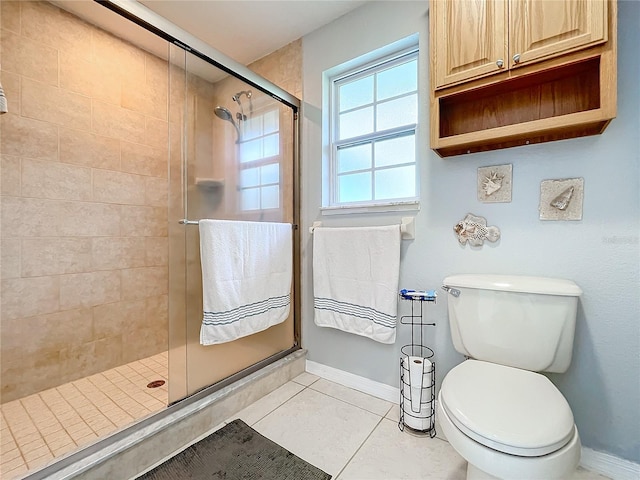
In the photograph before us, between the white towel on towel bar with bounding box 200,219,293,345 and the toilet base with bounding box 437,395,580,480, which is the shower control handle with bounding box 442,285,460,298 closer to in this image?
the toilet base with bounding box 437,395,580,480

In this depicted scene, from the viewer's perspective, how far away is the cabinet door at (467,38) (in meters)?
1.22

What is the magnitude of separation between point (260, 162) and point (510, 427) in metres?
1.71

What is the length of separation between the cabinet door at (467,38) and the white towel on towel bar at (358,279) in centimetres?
79

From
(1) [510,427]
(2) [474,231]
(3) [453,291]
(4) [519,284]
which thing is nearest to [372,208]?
(2) [474,231]

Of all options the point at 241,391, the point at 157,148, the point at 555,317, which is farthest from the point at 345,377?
the point at 157,148

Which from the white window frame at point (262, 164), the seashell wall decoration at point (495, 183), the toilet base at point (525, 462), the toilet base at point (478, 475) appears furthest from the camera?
the white window frame at point (262, 164)

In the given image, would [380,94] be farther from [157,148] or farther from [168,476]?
[168,476]

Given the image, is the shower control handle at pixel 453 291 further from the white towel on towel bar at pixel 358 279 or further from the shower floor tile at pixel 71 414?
the shower floor tile at pixel 71 414

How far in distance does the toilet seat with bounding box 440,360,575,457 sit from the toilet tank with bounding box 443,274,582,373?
3.9 inches

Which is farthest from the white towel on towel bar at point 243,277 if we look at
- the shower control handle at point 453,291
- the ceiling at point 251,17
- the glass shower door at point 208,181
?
the ceiling at point 251,17

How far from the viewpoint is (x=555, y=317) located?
1.16 meters

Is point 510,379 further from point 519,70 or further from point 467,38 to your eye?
point 467,38

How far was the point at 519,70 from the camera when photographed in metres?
1.20

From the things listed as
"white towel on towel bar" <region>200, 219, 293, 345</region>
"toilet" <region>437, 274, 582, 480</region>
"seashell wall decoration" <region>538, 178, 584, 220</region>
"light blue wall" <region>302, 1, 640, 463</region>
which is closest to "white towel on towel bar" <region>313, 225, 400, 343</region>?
"light blue wall" <region>302, 1, 640, 463</region>
